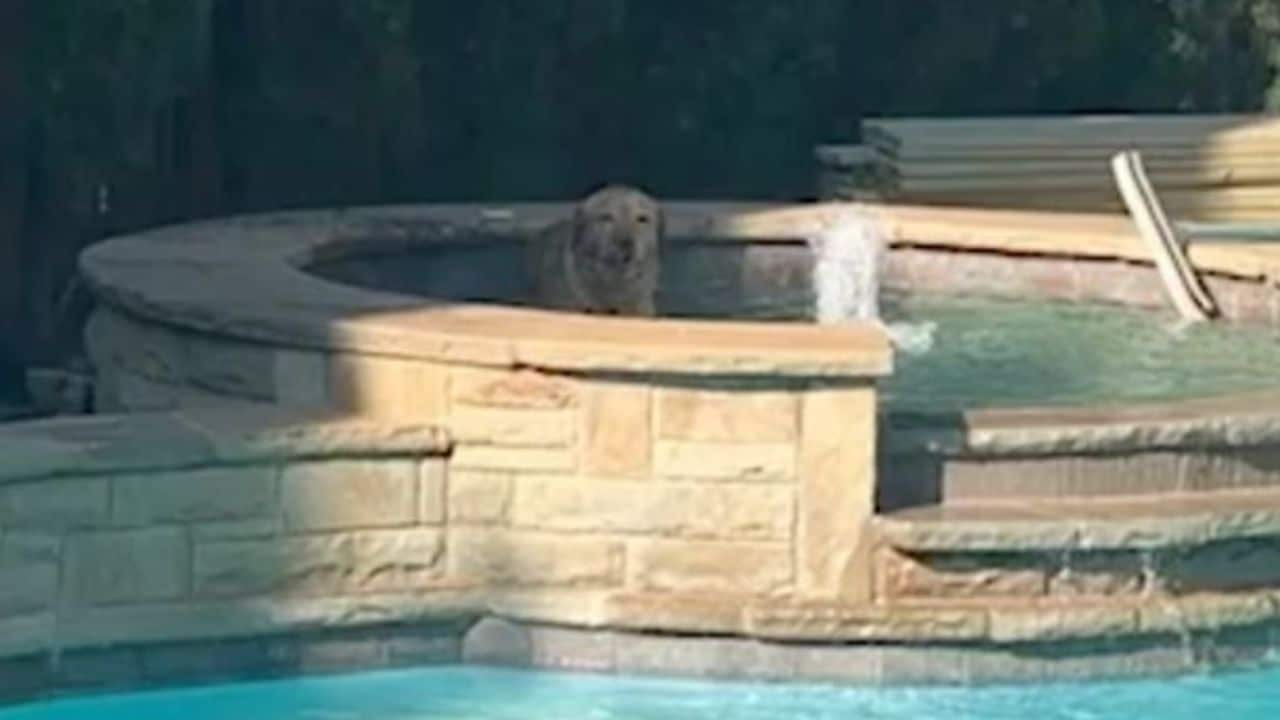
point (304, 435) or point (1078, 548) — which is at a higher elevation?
point (304, 435)

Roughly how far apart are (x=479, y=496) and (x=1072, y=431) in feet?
4.82

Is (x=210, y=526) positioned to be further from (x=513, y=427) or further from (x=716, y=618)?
(x=716, y=618)

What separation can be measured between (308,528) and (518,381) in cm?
62

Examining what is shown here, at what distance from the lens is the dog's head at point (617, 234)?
1003 centimetres

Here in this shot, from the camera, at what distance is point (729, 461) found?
8227mm

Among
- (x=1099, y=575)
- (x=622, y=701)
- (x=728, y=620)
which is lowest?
(x=622, y=701)

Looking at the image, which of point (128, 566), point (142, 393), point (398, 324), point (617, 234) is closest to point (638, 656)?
point (398, 324)

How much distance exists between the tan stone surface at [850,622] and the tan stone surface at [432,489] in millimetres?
794

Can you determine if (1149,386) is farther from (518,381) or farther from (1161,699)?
(518,381)

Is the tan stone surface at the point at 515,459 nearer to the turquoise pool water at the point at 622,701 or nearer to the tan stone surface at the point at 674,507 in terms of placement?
the tan stone surface at the point at 674,507

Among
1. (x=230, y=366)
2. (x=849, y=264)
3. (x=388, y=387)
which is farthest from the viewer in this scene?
(x=849, y=264)

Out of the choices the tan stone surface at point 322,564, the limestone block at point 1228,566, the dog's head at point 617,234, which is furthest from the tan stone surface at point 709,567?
the dog's head at point 617,234

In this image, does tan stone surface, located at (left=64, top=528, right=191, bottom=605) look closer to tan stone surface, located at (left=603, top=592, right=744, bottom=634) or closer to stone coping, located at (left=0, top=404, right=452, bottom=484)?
stone coping, located at (left=0, top=404, right=452, bottom=484)

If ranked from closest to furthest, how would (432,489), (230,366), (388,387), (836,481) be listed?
1. (836,481)
2. (432,489)
3. (388,387)
4. (230,366)
